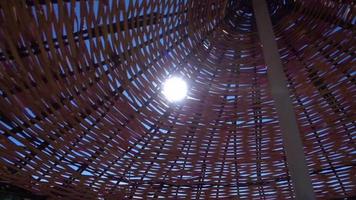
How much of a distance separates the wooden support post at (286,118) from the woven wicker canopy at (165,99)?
0.87 metres

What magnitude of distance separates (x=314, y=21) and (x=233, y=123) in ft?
4.84

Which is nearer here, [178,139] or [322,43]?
[322,43]

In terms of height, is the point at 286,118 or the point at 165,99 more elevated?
the point at 165,99

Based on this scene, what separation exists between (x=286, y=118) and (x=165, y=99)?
157cm

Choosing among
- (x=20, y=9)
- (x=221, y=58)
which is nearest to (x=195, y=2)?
(x=221, y=58)

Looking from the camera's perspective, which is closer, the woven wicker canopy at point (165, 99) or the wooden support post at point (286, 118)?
the wooden support post at point (286, 118)

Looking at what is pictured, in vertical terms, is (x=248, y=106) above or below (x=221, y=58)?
below

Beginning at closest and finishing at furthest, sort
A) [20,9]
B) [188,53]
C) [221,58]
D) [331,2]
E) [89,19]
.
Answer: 1. [20,9]
2. [89,19]
3. [331,2]
4. [188,53]
5. [221,58]

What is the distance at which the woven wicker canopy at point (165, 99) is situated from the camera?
265 cm

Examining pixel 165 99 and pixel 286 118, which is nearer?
pixel 286 118

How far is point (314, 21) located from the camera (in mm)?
3801

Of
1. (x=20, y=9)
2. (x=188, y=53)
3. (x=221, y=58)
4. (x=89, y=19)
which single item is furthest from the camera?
(x=221, y=58)

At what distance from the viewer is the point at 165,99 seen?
385 cm

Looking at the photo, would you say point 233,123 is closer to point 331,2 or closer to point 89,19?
point 331,2
